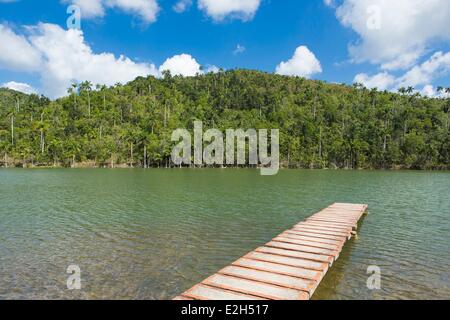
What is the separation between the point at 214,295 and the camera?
7.68 meters

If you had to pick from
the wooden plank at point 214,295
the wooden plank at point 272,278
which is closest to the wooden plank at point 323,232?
the wooden plank at point 272,278

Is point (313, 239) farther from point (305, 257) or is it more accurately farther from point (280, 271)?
point (280, 271)

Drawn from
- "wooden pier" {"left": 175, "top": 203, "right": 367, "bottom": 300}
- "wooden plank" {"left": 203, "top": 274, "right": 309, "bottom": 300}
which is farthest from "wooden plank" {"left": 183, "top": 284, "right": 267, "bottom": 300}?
"wooden plank" {"left": 203, "top": 274, "right": 309, "bottom": 300}

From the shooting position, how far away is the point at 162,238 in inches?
619

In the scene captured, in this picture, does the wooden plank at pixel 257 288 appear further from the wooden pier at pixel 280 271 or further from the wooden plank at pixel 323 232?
the wooden plank at pixel 323 232

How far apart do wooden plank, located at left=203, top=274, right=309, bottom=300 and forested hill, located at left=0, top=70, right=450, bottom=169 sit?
9339 centimetres

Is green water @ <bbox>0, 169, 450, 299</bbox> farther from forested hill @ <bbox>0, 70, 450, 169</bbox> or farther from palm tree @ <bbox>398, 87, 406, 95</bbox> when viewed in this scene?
palm tree @ <bbox>398, 87, 406, 95</bbox>

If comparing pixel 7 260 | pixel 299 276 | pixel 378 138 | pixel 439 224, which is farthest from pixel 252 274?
pixel 378 138

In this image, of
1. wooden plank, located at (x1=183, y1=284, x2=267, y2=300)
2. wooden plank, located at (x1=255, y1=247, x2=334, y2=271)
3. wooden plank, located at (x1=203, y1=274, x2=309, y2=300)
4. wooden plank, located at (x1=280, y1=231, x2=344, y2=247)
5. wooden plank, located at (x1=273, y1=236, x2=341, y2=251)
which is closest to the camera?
wooden plank, located at (x1=183, y1=284, x2=267, y2=300)

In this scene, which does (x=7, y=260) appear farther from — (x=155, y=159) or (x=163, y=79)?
(x=163, y=79)

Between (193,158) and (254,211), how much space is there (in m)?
80.4

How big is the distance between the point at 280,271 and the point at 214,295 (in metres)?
2.51

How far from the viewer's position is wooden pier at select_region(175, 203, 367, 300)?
7801 mm

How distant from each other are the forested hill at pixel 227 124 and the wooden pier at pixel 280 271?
89.8 m
